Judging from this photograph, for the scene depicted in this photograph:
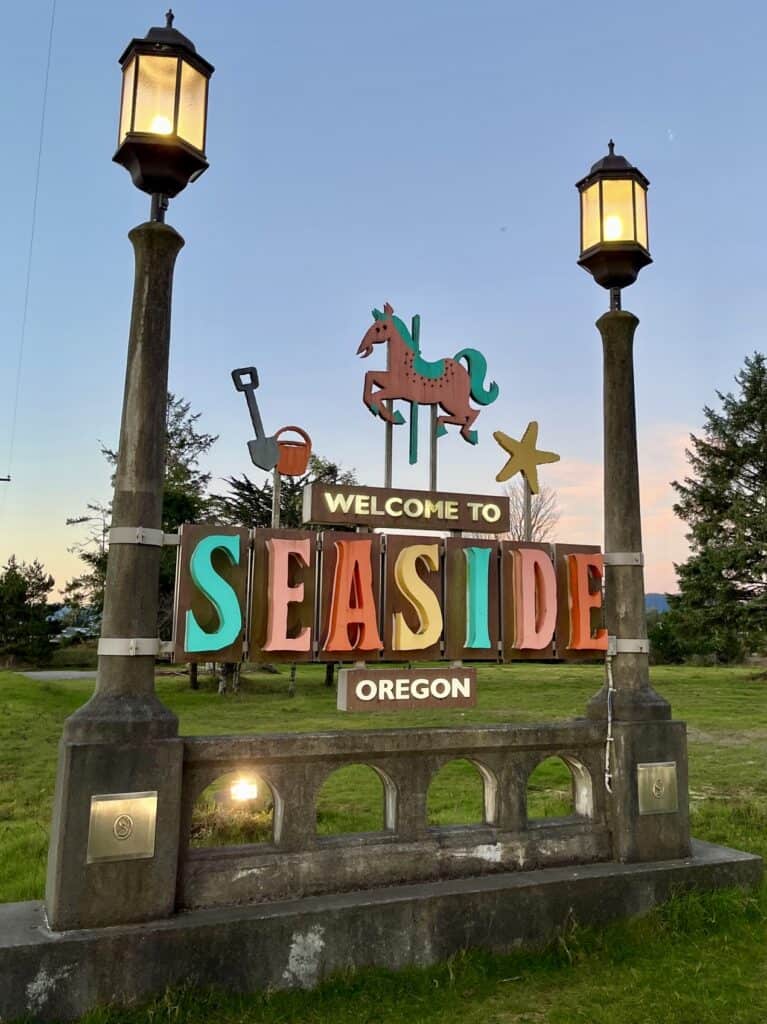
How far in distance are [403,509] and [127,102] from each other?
408cm

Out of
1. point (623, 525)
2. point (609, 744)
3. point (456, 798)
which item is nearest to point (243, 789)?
point (609, 744)

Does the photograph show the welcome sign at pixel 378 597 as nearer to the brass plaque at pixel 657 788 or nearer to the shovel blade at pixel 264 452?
the shovel blade at pixel 264 452

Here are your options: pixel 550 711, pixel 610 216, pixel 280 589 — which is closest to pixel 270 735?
pixel 280 589

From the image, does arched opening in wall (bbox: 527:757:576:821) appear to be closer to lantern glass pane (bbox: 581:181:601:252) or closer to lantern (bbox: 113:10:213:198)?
lantern glass pane (bbox: 581:181:601:252)

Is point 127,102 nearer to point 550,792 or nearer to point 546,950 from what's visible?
point 546,950

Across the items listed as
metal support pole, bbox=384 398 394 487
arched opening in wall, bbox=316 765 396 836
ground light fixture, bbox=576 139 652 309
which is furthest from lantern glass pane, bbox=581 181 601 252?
arched opening in wall, bbox=316 765 396 836

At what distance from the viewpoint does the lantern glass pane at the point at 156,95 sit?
5.61 m

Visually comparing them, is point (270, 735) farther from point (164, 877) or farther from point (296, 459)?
point (296, 459)

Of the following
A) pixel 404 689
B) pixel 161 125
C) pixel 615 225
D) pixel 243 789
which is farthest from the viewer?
pixel 243 789

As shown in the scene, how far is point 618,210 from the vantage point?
290 inches

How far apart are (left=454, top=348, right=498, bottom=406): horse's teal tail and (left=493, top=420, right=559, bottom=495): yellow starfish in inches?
16.0

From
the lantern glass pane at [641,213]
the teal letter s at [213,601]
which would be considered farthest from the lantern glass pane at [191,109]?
the lantern glass pane at [641,213]

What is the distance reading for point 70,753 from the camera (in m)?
4.84

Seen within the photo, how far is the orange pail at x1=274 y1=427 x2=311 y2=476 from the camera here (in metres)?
6.73
